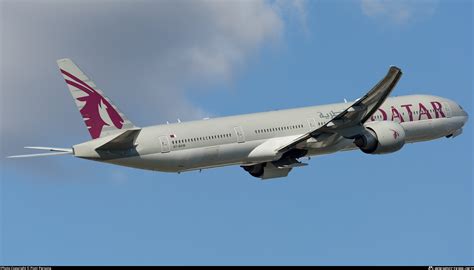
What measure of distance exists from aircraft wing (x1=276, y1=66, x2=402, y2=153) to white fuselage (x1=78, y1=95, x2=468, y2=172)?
3.56ft

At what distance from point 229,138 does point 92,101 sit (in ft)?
31.0

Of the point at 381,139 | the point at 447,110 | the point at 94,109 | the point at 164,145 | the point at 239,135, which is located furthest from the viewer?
the point at 447,110

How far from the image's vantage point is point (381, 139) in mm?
77375

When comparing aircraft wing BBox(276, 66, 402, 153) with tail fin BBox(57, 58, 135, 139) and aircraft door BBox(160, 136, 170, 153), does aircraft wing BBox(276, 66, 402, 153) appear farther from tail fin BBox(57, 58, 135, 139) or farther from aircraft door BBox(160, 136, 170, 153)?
tail fin BBox(57, 58, 135, 139)

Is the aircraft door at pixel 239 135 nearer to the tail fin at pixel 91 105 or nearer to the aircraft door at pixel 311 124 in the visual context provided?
the aircraft door at pixel 311 124

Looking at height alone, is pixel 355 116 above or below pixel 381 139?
above

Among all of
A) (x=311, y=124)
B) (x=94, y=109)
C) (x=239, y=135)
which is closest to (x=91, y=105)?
(x=94, y=109)

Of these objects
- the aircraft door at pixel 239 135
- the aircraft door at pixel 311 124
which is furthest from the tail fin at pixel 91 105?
the aircraft door at pixel 311 124

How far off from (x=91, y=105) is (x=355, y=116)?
1772 centimetres

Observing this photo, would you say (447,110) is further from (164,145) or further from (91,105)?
(91,105)

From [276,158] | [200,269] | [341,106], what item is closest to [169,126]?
[276,158]

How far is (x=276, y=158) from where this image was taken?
76.9 metres

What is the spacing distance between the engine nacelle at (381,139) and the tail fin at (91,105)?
54.1 feet

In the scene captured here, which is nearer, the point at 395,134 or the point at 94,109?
the point at 94,109
